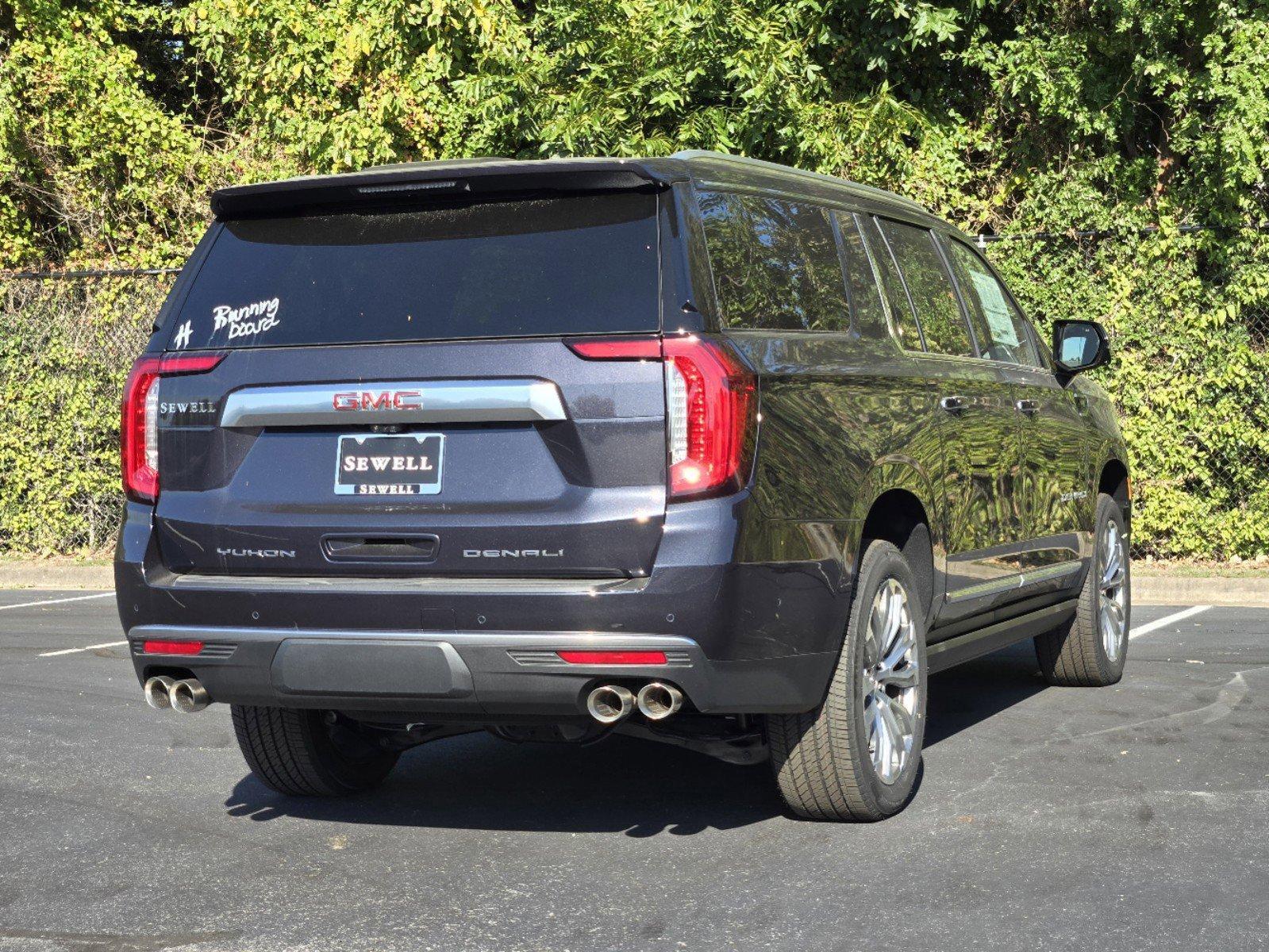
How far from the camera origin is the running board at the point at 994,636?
6141mm

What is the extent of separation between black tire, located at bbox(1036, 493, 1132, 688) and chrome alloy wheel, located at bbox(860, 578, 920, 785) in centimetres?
236

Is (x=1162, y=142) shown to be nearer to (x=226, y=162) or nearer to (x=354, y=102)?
(x=354, y=102)

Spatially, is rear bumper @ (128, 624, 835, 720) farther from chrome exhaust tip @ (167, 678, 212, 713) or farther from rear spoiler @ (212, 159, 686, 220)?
rear spoiler @ (212, 159, 686, 220)

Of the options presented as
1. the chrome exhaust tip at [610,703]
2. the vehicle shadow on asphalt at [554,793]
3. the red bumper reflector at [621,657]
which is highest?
the red bumper reflector at [621,657]

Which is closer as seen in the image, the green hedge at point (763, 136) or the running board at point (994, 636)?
the running board at point (994, 636)

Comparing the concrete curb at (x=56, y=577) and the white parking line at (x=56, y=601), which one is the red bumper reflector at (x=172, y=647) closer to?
the white parking line at (x=56, y=601)

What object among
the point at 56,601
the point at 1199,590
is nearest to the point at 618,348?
the point at 1199,590

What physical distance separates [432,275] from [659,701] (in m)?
1.37

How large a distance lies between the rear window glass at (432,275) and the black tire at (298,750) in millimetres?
1341

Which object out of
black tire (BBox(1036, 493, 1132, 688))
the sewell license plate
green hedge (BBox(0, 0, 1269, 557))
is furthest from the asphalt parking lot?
green hedge (BBox(0, 0, 1269, 557))

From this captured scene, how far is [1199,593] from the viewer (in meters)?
12.0

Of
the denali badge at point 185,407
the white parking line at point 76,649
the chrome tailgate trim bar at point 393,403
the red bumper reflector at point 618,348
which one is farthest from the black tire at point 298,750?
the white parking line at point 76,649

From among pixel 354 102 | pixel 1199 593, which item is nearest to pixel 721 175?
pixel 1199 593

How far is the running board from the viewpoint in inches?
242
